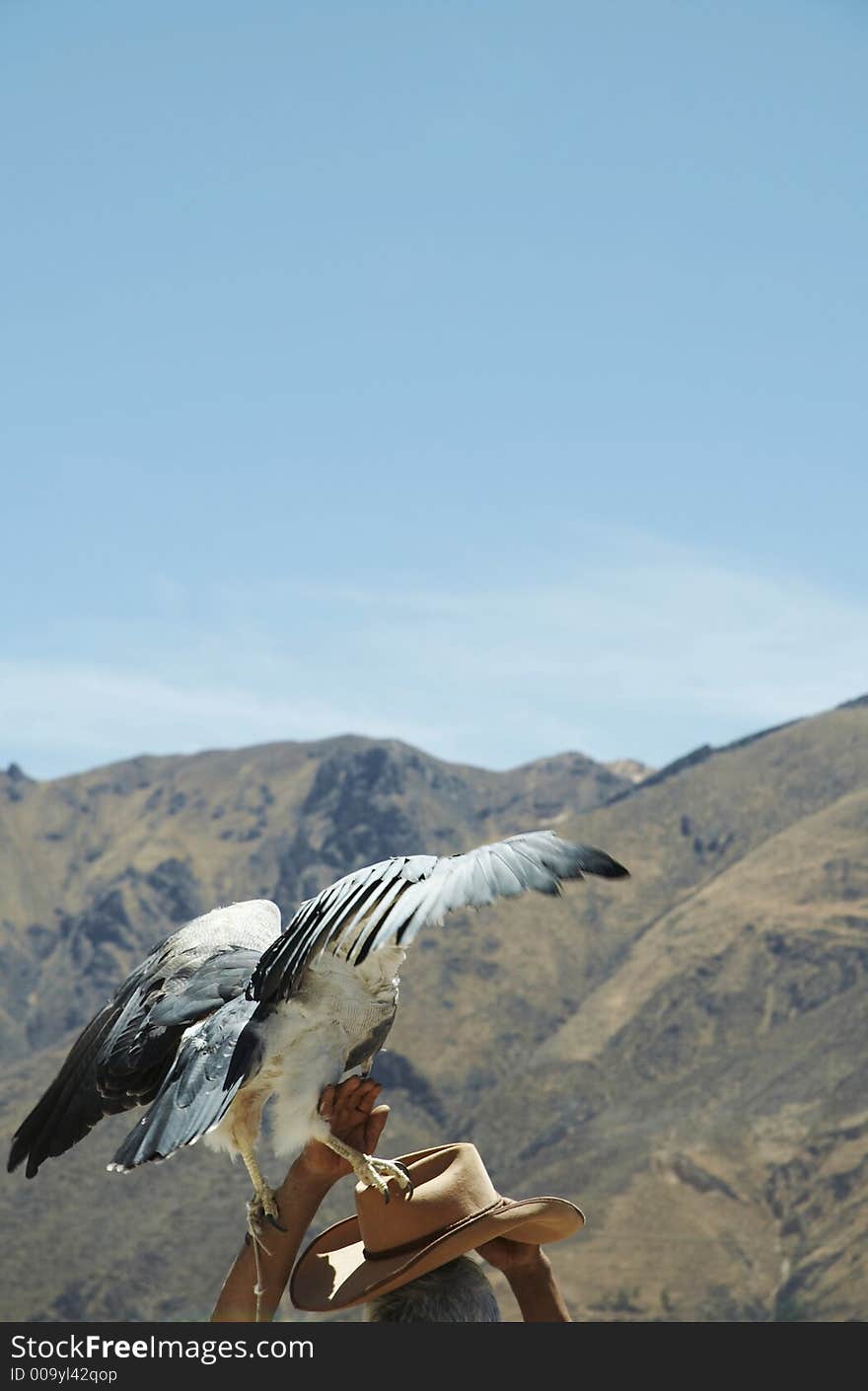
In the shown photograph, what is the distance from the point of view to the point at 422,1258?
6.71 m

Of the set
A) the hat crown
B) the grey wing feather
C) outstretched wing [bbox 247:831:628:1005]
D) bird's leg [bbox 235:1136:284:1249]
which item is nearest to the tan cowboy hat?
the hat crown

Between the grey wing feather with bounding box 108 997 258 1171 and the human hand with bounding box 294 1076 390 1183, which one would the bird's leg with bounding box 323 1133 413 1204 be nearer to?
the human hand with bounding box 294 1076 390 1183

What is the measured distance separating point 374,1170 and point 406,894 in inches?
45.9

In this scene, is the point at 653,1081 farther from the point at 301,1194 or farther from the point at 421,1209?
the point at 421,1209

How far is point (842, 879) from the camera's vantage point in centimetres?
15612

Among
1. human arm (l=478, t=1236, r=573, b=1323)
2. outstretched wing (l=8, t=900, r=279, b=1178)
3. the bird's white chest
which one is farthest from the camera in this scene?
outstretched wing (l=8, t=900, r=279, b=1178)

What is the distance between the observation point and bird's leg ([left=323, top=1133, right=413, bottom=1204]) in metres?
6.85

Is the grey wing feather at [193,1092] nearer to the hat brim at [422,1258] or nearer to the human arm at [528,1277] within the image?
the hat brim at [422,1258]

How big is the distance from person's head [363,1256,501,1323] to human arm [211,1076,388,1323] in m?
0.42

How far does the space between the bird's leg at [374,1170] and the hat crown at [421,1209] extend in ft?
0.09
